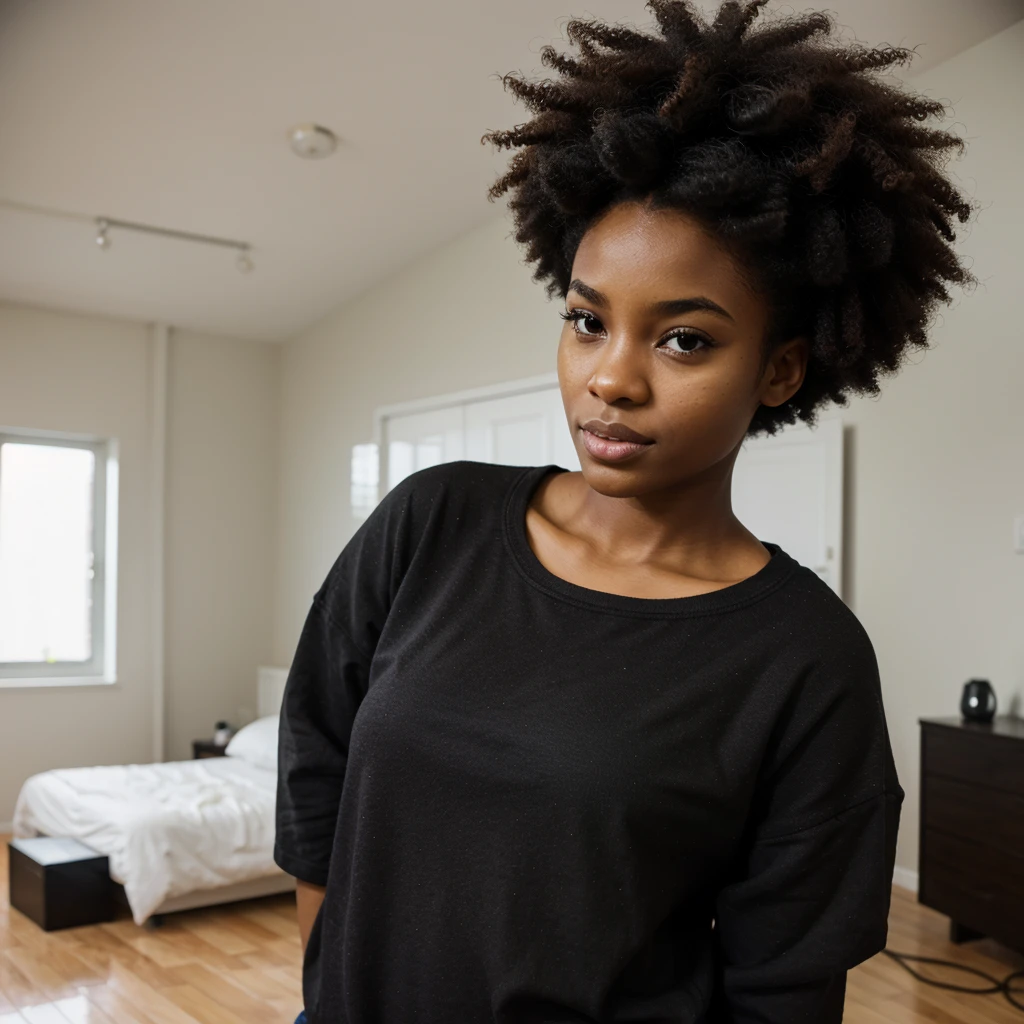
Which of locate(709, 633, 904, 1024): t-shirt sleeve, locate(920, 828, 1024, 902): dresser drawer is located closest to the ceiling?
locate(920, 828, 1024, 902): dresser drawer

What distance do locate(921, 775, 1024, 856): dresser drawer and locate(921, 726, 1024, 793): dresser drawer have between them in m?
0.03

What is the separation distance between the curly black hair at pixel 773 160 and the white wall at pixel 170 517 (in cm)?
538

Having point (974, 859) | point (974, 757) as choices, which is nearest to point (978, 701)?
point (974, 757)

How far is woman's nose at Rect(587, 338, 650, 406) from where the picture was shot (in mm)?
766

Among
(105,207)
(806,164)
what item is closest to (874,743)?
(806,164)

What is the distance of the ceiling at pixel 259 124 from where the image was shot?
3.38 meters

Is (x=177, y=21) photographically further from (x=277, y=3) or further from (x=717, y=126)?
(x=717, y=126)

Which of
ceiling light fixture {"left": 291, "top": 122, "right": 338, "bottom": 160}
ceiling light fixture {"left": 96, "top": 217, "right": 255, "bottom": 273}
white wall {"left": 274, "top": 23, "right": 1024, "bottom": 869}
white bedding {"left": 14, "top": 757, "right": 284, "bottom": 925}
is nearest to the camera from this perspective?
white wall {"left": 274, "top": 23, "right": 1024, "bottom": 869}

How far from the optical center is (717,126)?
Answer: 79cm

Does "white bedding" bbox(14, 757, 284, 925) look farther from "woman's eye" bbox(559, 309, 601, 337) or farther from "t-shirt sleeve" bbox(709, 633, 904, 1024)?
"woman's eye" bbox(559, 309, 601, 337)

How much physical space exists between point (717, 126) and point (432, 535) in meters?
0.39

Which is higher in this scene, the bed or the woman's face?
the woman's face

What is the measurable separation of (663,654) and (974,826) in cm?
283

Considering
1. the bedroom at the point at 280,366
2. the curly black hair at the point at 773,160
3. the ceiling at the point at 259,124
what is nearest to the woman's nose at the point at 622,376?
the curly black hair at the point at 773,160
